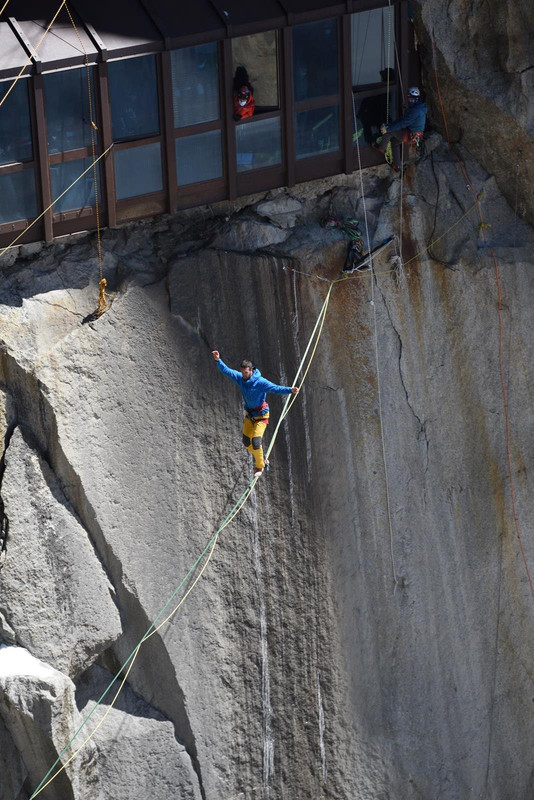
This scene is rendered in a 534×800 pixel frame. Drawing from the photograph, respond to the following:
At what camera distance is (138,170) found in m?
14.7

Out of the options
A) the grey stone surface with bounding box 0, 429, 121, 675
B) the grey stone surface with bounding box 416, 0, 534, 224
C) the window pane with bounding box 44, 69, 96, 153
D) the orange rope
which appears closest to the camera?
the window pane with bounding box 44, 69, 96, 153

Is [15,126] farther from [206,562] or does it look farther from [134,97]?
[206,562]

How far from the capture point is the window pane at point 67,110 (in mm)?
13891

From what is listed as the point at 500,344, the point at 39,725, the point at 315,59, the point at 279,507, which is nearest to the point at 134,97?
the point at 315,59

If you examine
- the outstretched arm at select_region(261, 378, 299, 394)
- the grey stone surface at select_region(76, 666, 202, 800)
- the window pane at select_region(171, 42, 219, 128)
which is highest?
the window pane at select_region(171, 42, 219, 128)

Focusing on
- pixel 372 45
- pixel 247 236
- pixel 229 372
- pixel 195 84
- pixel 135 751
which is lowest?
pixel 135 751

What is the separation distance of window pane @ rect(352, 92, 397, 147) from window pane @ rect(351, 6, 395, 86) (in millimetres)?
224

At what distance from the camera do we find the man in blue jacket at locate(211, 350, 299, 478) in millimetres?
13953

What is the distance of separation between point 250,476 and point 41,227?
3841mm

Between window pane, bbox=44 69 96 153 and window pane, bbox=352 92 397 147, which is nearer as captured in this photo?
window pane, bbox=44 69 96 153

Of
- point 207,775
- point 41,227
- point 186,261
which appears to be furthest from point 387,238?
point 207,775

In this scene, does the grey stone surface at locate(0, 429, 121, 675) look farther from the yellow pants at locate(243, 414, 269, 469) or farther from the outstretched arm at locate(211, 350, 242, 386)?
the outstretched arm at locate(211, 350, 242, 386)

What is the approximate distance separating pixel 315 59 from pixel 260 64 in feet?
2.18

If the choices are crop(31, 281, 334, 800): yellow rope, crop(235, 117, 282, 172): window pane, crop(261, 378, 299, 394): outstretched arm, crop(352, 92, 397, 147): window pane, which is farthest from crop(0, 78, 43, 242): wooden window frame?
crop(352, 92, 397, 147): window pane
